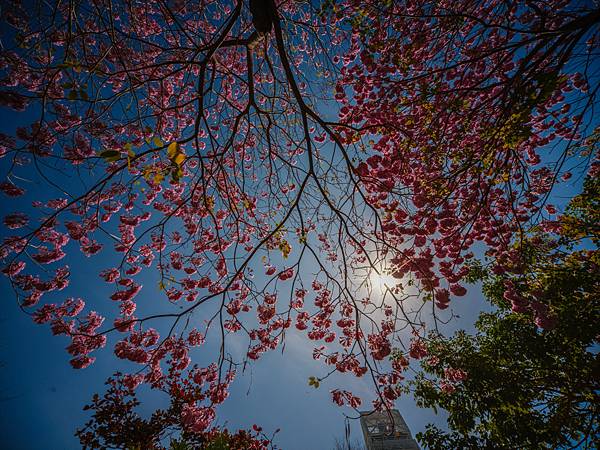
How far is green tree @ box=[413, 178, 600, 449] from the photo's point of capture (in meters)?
4.39

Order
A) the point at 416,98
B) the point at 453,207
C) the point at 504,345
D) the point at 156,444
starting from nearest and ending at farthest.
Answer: the point at 416,98 → the point at 453,207 → the point at 504,345 → the point at 156,444

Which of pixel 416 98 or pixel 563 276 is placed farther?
pixel 563 276

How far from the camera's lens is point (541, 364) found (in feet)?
17.5

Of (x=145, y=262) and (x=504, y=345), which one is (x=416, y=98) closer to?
(x=145, y=262)

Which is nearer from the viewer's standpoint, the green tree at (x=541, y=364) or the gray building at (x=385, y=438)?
the green tree at (x=541, y=364)

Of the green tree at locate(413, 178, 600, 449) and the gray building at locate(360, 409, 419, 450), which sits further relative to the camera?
the gray building at locate(360, 409, 419, 450)

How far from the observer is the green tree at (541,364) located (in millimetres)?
4395

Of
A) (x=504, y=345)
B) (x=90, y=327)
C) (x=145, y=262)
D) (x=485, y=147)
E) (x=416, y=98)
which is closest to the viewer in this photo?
(x=485, y=147)

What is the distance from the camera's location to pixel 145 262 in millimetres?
4879

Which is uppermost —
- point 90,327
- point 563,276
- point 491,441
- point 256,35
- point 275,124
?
point 256,35

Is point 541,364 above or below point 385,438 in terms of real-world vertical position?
above

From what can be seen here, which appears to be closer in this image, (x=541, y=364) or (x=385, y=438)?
(x=541, y=364)

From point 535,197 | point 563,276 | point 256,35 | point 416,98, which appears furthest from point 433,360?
point 256,35

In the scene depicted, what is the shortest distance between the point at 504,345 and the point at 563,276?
2289 millimetres
